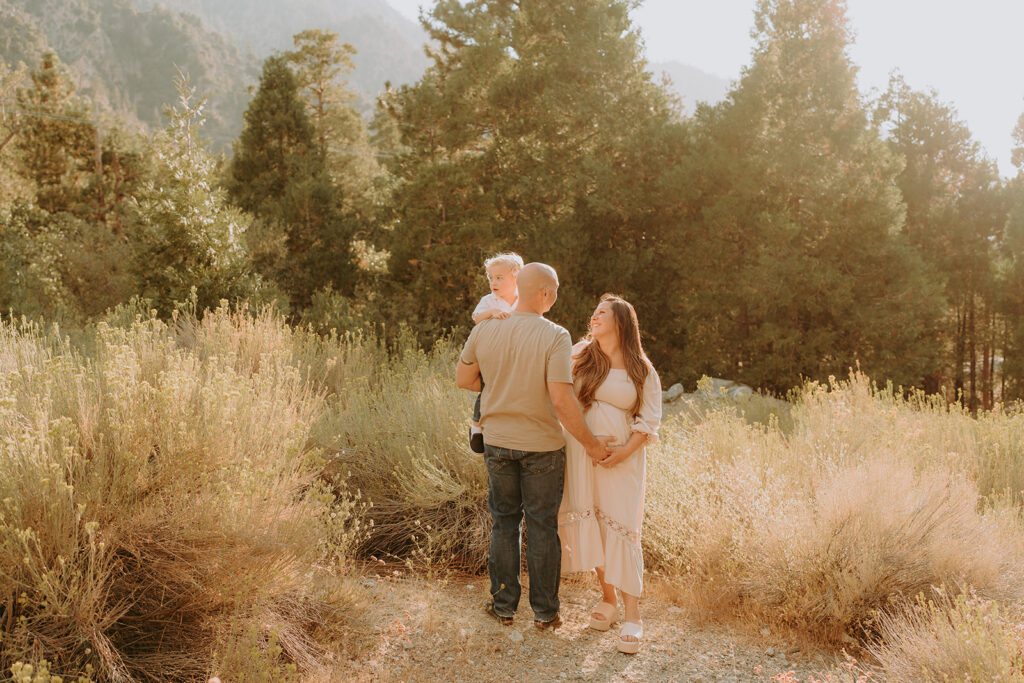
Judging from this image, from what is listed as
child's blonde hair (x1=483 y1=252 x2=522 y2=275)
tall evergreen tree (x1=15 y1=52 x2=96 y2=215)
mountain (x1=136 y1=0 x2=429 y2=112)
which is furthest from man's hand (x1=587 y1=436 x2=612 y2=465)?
mountain (x1=136 y1=0 x2=429 y2=112)

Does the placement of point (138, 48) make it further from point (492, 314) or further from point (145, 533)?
point (145, 533)

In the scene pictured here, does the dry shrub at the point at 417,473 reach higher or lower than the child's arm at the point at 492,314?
lower

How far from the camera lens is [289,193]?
18406 millimetres

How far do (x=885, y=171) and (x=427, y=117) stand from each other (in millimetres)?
10129

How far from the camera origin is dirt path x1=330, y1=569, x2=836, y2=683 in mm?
3426

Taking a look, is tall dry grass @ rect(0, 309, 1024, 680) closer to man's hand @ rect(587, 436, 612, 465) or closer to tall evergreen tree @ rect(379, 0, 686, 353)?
man's hand @ rect(587, 436, 612, 465)

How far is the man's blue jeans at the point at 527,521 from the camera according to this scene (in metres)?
3.63

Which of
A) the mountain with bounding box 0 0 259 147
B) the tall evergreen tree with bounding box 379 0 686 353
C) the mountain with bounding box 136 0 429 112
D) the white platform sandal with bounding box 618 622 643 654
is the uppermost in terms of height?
the mountain with bounding box 136 0 429 112

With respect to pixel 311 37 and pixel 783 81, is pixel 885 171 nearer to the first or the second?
pixel 783 81

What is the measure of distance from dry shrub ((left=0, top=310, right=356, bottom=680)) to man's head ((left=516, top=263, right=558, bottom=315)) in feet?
4.65

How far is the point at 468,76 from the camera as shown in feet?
55.3

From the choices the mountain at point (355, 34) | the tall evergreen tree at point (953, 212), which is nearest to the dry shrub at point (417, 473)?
the tall evergreen tree at point (953, 212)

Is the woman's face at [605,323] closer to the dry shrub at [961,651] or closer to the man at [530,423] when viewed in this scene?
the man at [530,423]

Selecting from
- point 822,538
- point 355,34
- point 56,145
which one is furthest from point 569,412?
point 355,34
